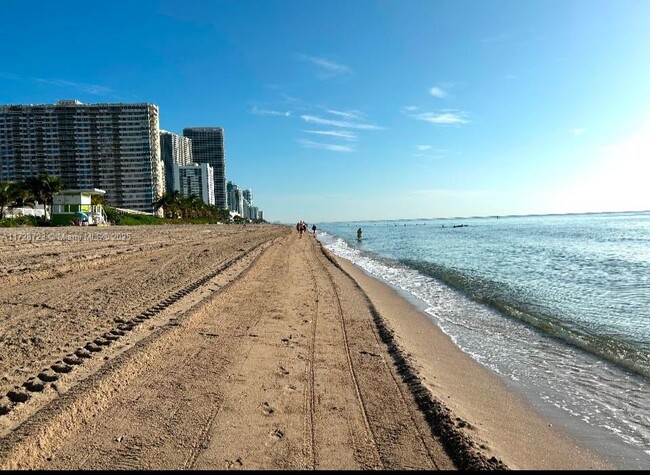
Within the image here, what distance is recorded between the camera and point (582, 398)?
552cm

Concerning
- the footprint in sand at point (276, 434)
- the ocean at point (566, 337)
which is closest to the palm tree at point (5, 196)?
the ocean at point (566, 337)

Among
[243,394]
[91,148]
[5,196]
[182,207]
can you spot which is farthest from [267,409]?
[91,148]

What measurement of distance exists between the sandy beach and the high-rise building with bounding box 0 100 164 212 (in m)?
142

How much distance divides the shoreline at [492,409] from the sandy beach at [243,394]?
3 cm

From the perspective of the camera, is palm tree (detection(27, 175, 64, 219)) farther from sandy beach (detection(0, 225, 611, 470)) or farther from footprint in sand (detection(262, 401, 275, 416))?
footprint in sand (detection(262, 401, 275, 416))

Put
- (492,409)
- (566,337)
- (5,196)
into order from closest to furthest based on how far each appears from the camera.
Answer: (492,409)
(566,337)
(5,196)

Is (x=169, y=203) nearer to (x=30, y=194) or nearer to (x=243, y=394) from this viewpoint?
(x=30, y=194)

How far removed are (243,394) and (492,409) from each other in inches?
111

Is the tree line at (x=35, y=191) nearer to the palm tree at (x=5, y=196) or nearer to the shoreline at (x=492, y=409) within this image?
the palm tree at (x=5, y=196)

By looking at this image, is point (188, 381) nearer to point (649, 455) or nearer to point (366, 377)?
point (366, 377)

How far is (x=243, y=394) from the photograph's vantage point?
4.61 meters

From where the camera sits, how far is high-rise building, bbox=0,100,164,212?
5325 inches

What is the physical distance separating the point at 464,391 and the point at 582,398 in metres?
1.51

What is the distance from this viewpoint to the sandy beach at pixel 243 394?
11.4 ft
